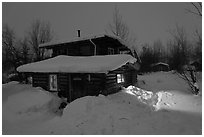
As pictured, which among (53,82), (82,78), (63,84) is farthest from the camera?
(53,82)

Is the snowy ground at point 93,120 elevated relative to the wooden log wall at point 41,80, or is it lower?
lower

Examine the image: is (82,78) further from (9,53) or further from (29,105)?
(9,53)

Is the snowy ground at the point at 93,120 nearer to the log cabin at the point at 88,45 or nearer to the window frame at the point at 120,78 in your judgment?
the window frame at the point at 120,78

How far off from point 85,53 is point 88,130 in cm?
1060

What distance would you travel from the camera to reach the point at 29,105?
9.96m

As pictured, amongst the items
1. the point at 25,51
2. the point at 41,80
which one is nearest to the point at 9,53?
the point at 25,51

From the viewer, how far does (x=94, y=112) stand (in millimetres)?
8117

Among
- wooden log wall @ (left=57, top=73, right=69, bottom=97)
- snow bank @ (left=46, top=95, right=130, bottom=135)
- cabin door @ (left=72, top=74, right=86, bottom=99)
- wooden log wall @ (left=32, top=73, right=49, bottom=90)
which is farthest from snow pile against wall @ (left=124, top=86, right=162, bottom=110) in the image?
wooden log wall @ (left=32, top=73, right=49, bottom=90)

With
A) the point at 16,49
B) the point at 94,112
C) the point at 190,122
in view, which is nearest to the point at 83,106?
the point at 94,112

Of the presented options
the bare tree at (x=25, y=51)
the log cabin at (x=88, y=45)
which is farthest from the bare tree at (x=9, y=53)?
the log cabin at (x=88, y=45)

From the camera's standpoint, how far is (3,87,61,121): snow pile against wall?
929cm

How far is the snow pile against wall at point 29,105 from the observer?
929 centimetres

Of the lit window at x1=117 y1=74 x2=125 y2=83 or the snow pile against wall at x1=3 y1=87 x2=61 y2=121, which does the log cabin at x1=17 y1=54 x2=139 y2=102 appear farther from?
the snow pile against wall at x1=3 y1=87 x2=61 y2=121

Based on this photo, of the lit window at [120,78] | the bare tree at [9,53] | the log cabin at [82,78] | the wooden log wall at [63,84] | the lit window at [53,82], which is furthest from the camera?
the bare tree at [9,53]
